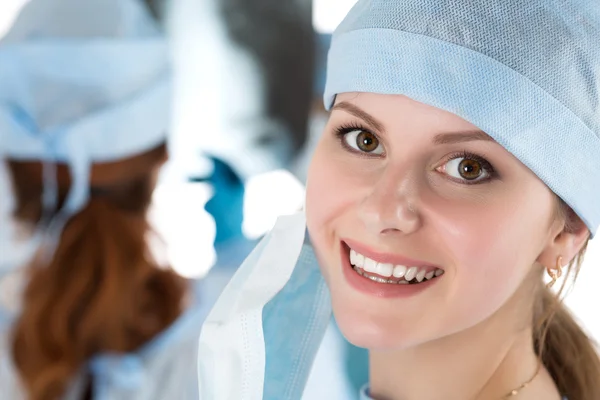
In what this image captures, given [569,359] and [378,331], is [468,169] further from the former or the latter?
[569,359]

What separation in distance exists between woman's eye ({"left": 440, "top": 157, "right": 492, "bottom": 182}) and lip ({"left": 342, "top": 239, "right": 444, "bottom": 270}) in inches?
3.5

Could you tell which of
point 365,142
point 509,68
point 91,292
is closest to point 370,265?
point 365,142

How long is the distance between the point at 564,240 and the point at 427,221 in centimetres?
17

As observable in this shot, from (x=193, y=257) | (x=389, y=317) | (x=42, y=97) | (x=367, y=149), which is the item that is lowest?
(x=193, y=257)

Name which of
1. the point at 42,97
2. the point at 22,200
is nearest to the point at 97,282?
the point at 22,200

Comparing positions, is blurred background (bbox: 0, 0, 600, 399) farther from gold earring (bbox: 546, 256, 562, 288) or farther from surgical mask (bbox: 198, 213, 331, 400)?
gold earring (bbox: 546, 256, 562, 288)

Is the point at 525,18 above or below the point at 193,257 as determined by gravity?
above

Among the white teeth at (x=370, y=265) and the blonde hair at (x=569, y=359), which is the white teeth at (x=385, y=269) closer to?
the white teeth at (x=370, y=265)

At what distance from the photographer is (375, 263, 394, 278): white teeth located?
79cm

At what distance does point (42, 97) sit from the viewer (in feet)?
5.25

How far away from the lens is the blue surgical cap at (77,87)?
1.58m

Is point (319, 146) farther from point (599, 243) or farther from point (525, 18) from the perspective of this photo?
point (599, 243)

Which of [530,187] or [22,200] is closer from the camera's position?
[530,187]

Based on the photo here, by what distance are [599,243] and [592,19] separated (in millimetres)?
628
